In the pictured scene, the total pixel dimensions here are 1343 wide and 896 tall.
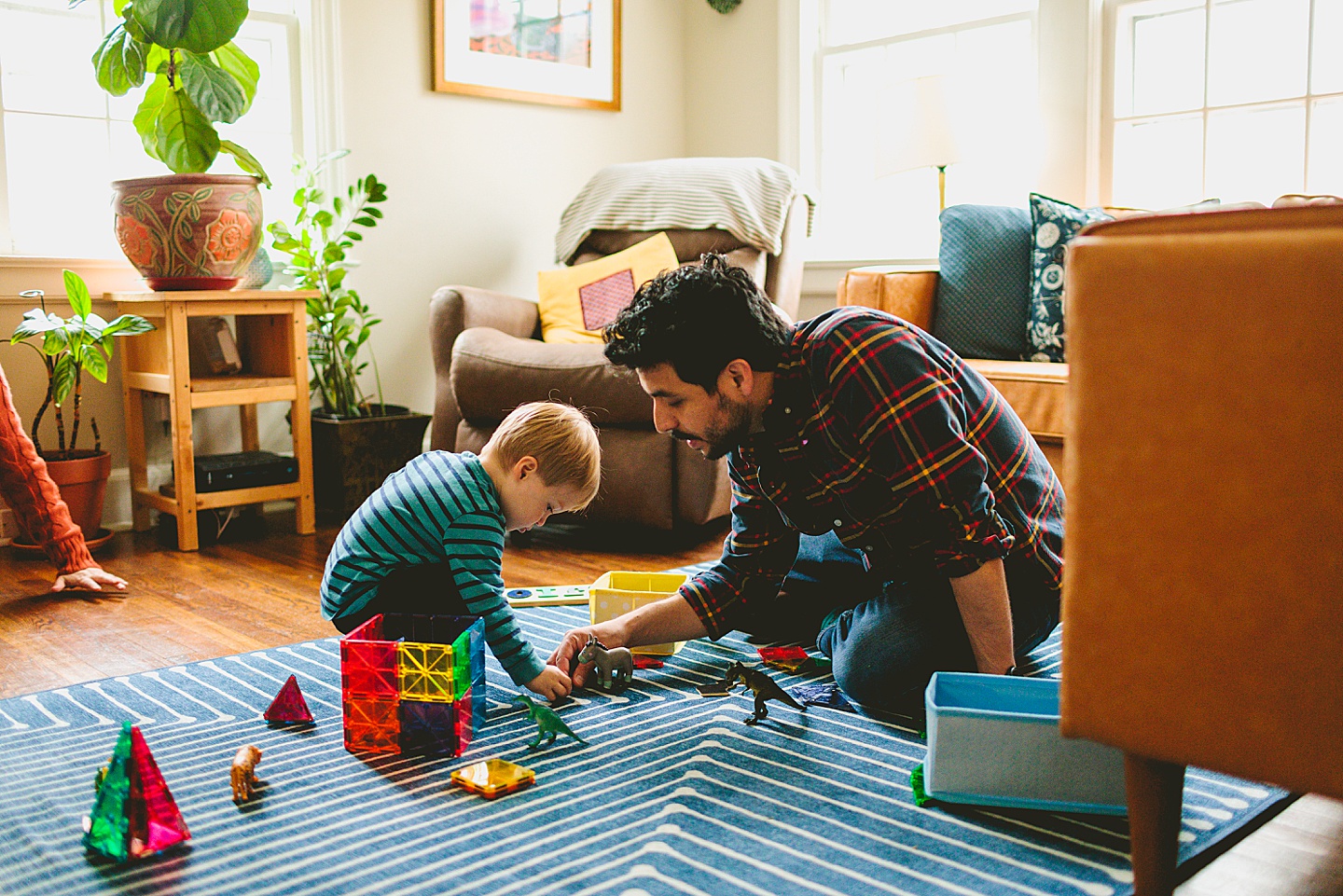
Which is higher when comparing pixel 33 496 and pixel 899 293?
pixel 899 293

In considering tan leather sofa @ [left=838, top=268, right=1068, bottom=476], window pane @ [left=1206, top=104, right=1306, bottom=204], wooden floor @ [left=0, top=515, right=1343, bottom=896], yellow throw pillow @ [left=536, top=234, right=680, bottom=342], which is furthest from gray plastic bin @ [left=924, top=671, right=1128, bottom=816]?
window pane @ [left=1206, top=104, right=1306, bottom=204]

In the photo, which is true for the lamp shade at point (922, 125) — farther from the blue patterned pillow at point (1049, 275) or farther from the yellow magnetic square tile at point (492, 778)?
the yellow magnetic square tile at point (492, 778)

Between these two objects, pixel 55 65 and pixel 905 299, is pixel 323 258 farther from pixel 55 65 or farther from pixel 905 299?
pixel 905 299

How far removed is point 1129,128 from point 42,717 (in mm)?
3384

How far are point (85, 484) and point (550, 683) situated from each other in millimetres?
1855

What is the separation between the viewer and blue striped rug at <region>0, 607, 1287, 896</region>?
1214 millimetres

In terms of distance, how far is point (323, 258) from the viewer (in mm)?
3404

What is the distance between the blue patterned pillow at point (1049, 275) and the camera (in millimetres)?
3057

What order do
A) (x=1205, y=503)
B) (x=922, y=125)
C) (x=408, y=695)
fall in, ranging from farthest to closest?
(x=922, y=125), (x=408, y=695), (x=1205, y=503)

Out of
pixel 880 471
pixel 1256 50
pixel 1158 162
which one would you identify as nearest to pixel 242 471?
pixel 880 471

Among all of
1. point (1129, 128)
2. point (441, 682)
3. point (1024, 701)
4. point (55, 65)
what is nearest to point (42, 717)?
point (441, 682)

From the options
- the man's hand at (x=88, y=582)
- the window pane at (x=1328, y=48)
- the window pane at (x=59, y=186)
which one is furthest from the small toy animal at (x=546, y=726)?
the window pane at (x=1328, y=48)

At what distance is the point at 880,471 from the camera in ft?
5.07

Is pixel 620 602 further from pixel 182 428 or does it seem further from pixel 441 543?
pixel 182 428
